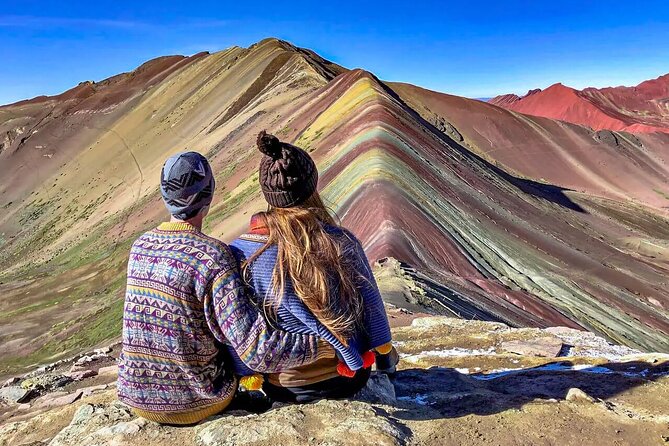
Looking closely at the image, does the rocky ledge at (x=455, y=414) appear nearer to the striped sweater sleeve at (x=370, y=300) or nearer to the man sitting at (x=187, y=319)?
the man sitting at (x=187, y=319)

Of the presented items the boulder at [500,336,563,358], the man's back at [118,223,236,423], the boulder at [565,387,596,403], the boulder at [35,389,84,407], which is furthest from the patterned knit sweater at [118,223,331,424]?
the boulder at [500,336,563,358]

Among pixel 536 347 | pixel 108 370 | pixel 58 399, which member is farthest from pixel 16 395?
pixel 536 347

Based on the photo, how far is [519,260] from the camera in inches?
528

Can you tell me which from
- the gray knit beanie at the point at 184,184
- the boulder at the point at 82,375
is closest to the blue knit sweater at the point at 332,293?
the gray knit beanie at the point at 184,184

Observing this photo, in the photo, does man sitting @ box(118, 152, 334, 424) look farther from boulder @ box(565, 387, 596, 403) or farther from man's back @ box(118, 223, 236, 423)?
boulder @ box(565, 387, 596, 403)

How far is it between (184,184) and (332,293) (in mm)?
833

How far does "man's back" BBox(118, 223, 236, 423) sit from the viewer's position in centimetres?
255

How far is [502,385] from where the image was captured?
4082 mm

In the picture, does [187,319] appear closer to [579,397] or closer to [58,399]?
[579,397]

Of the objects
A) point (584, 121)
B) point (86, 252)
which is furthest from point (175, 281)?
point (584, 121)

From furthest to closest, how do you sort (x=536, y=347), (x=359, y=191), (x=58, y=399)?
(x=359, y=191), (x=58, y=399), (x=536, y=347)

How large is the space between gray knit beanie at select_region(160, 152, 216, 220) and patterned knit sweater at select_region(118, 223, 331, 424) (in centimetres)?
8

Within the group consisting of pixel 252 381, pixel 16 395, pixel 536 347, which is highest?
pixel 252 381

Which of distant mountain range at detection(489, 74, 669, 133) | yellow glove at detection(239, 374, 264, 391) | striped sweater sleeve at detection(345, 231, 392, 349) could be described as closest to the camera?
striped sweater sleeve at detection(345, 231, 392, 349)
